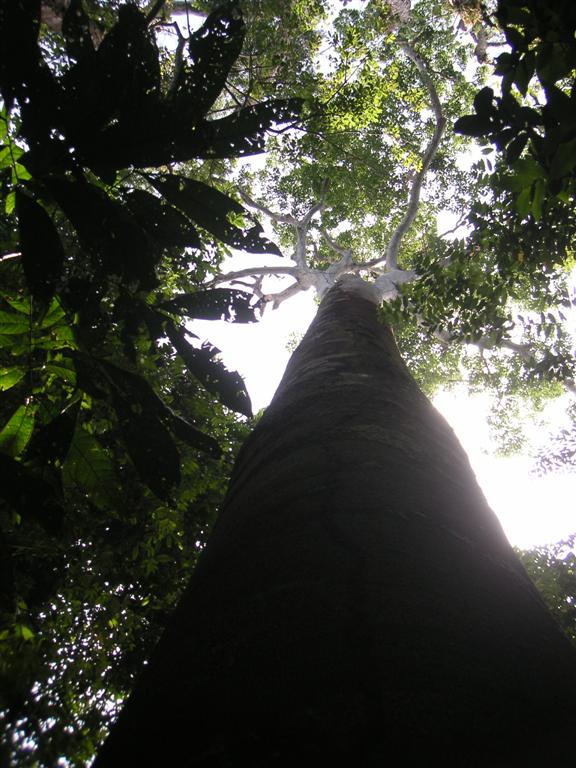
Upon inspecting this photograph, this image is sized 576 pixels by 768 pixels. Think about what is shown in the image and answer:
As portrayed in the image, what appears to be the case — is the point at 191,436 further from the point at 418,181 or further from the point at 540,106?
the point at 418,181

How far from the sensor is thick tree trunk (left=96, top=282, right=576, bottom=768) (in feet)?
1.71

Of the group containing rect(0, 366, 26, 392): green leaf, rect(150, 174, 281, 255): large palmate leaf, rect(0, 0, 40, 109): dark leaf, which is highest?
rect(150, 174, 281, 255): large palmate leaf

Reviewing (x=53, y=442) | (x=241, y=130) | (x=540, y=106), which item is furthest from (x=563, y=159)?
(x=53, y=442)

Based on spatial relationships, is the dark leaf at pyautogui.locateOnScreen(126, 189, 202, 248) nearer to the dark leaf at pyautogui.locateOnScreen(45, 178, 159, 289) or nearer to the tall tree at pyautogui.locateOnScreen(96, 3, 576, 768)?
the dark leaf at pyautogui.locateOnScreen(45, 178, 159, 289)

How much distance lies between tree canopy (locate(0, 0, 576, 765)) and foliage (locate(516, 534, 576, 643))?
214 cm

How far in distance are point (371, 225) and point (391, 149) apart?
2.23m

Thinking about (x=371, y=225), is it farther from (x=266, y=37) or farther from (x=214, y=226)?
(x=214, y=226)

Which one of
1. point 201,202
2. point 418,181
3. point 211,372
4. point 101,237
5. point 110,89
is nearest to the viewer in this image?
point 110,89

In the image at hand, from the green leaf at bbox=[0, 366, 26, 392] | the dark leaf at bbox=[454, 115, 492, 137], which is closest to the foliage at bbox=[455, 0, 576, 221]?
the dark leaf at bbox=[454, 115, 492, 137]

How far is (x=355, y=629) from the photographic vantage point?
2.16 ft

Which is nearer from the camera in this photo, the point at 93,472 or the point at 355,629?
the point at 355,629

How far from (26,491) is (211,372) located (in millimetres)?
619

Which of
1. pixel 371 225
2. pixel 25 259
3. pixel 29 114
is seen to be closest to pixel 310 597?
pixel 25 259

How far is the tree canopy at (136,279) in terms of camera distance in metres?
1.16
